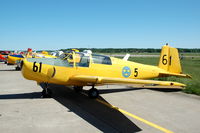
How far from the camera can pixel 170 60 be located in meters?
11.0

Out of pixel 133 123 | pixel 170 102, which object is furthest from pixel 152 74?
pixel 133 123

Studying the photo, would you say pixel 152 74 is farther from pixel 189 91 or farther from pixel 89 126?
pixel 89 126

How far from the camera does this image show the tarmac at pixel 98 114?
5020 millimetres

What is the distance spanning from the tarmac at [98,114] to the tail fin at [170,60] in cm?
250

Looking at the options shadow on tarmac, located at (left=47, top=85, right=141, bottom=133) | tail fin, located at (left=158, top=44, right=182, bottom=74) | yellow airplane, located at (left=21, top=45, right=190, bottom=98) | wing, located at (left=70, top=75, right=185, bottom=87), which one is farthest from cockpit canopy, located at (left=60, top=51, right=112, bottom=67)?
tail fin, located at (left=158, top=44, right=182, bottom=74)

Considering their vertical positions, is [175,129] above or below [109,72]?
below

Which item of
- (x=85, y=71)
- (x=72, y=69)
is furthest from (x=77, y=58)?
(x=85, y=71)

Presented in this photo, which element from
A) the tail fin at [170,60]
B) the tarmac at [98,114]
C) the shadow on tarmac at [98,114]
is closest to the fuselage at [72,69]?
the shadow on tarmac at [98,114]

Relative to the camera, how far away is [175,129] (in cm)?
504

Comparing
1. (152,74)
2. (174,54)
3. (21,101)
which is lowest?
(21,101)

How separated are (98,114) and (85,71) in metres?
2.66

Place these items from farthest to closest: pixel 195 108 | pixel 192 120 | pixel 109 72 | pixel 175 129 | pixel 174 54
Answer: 1. pixel 174 54
2. pixel 109 72
3. pixel 195 108
4. pixel 192 120
5. pixel 175 129

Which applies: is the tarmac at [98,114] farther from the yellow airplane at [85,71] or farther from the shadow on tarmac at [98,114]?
Result: the yellow airplane at [85,71]

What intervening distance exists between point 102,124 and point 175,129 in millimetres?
2060
